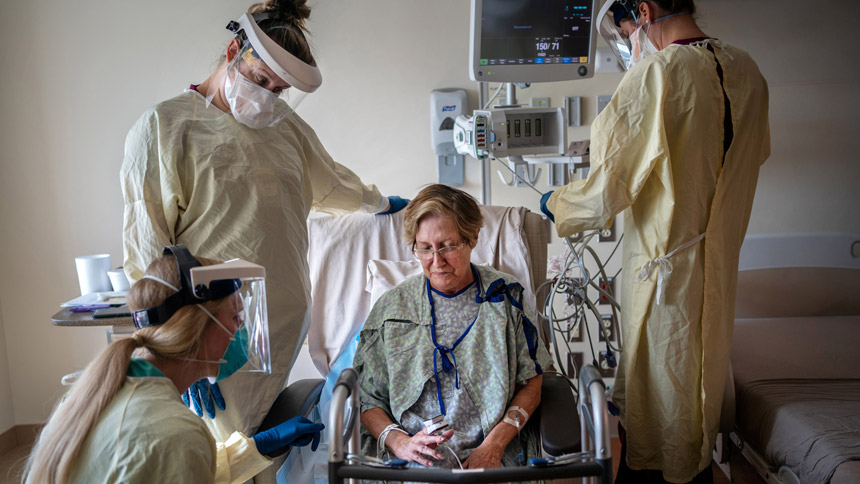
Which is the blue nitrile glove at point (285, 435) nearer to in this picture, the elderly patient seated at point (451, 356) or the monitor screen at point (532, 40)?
the elderly patient seated at point (451, 356)

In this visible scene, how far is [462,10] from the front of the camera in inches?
112

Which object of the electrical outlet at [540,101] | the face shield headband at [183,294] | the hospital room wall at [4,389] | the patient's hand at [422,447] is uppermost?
the electrical outlet at [540,101]

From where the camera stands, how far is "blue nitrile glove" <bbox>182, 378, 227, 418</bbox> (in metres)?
1.66

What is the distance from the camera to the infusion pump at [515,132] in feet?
7.09

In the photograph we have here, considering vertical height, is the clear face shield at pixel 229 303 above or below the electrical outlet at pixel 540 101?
below

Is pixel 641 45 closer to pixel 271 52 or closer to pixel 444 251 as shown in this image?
pixel 444 251

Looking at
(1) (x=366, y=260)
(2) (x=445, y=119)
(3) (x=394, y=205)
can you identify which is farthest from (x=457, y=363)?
(2) (x=445, y=119)

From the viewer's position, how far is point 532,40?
223cm

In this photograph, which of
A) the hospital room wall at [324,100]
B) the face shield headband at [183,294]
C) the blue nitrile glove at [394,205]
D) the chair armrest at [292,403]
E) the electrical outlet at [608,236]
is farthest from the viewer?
A: the electrical outlet at [608,236]

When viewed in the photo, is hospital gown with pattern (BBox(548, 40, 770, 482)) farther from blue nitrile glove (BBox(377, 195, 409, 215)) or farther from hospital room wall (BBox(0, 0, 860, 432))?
hospital room wall (BBox(0, 0, 860, 432))

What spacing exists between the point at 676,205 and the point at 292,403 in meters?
1.19

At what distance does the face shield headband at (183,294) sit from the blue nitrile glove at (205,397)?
0.46 metres

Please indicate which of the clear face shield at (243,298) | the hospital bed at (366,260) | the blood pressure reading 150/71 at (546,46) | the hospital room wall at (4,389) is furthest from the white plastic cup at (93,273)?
the blood pressure reading 150/71 at (546,46)

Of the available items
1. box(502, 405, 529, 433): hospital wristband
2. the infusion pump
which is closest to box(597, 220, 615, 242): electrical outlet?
the infusion pump
